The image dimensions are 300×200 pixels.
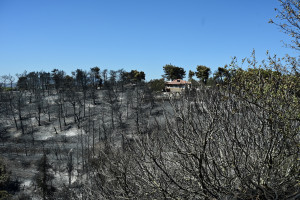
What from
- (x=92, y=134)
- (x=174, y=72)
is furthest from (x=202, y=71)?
(x=92, y=134)

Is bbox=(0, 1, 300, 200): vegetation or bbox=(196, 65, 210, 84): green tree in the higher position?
bbox=(196, 65, 210, 84): green tree

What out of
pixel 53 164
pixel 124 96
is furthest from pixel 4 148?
pixel 124 96

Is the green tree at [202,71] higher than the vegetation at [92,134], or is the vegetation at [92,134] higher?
the green tree at [202,71]

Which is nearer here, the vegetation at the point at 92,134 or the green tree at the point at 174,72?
the vegetation at the point at 92,134

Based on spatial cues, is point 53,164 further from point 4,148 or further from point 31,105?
point 31,105

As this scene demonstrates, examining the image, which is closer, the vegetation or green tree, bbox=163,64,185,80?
the vegetation

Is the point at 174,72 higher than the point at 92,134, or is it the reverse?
the point at 174,72

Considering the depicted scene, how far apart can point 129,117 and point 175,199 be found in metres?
67.0

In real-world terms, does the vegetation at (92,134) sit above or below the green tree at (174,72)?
below

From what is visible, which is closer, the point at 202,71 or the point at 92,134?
the point at 92,134

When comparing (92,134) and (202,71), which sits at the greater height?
(202,71)

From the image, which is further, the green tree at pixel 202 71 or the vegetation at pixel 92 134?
the green tree at pixel 202 71

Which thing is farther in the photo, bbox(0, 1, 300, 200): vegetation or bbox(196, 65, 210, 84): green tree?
bbox(196, 65, 210, 84): green tree

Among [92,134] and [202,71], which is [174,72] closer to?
[202,71]
